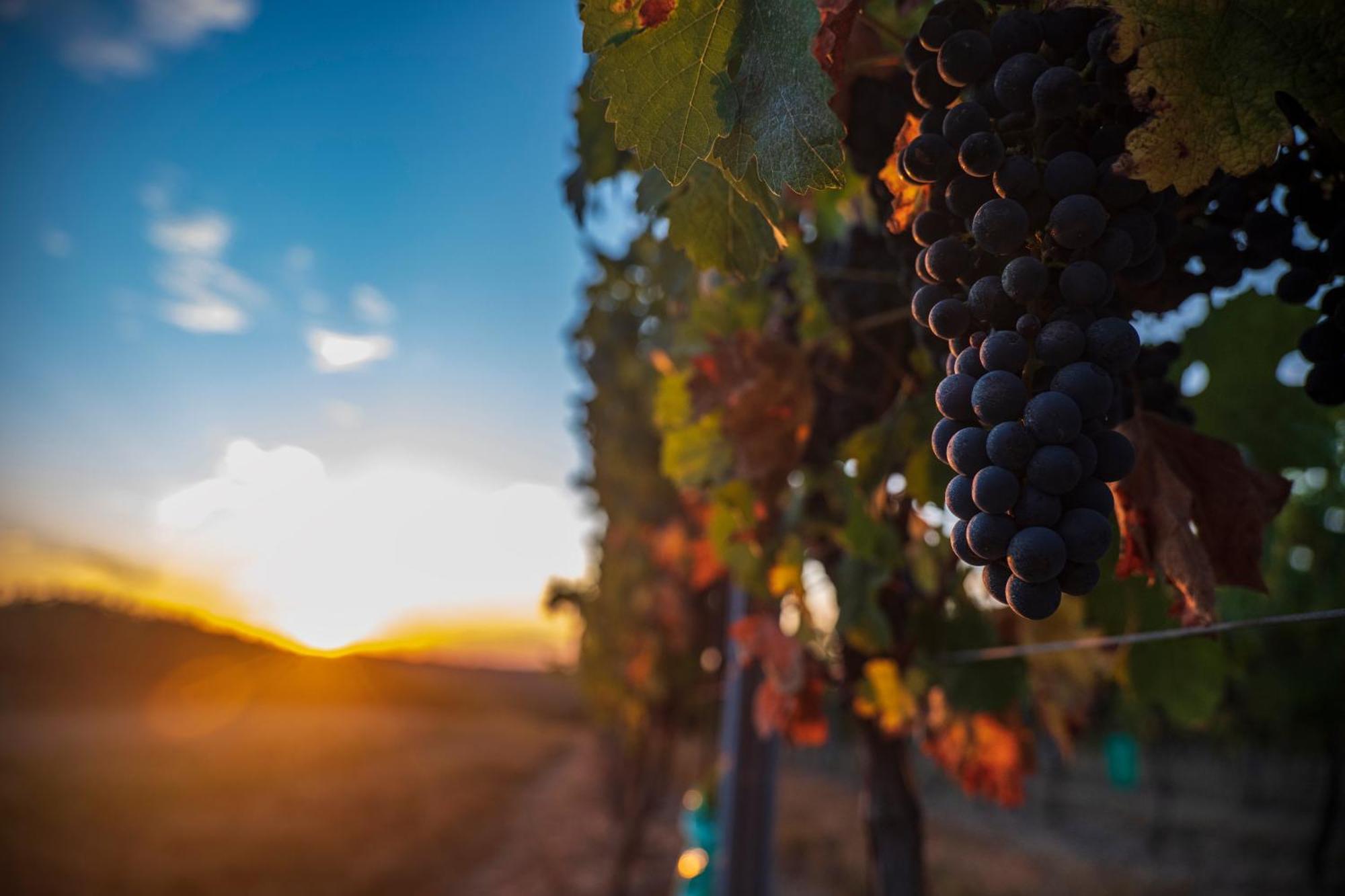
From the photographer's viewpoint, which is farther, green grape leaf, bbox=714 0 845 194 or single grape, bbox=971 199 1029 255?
green grape leaf, bbox=714 0 845 194

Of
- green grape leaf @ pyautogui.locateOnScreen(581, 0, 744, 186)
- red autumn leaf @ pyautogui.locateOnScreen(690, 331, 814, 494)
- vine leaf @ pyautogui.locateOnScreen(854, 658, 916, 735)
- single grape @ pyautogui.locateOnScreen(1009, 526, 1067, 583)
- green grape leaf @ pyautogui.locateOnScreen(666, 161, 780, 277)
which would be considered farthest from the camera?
vine leaf @ pyautogui.locateOnScreen(854, 658, 916, 735)

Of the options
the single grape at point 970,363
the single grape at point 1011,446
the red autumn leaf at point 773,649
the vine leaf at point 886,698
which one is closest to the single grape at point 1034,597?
the single grape at point 1011,446

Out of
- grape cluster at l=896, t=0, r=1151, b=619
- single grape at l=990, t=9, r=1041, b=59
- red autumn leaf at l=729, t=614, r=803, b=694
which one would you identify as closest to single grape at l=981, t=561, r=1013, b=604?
grape cluster at l=896, t=0, r=1151, b=619

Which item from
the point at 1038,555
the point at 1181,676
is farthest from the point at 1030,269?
the point at 1181,676

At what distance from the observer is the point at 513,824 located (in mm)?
17828

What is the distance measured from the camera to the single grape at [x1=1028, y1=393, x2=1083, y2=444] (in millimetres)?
773

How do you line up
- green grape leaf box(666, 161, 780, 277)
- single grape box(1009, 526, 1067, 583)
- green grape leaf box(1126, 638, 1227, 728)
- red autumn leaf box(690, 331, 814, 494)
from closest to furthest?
single grape box(1009, 526, 1067, 583) → green grape leaf box(666, 161, 780, 277) → green grape leaf box(1126, 638, 1227, 728) → red autumn leaf box(690, 331, 814, 494)

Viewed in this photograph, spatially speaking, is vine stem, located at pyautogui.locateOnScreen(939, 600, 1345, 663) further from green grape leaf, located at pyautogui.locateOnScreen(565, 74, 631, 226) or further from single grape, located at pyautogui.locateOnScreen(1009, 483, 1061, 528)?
green grape leaf, located at pyautogui.locateOnScreen(565, 74, 631, 226)

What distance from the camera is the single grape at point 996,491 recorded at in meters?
0.77

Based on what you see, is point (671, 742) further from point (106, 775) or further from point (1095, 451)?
point (106, 775)

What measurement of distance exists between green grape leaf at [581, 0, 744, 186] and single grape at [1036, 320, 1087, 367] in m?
0.53

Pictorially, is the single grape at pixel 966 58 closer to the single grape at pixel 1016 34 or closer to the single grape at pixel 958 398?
the single grape at pixel 1016 34

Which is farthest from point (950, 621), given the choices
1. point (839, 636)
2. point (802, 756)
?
point (802, 756)

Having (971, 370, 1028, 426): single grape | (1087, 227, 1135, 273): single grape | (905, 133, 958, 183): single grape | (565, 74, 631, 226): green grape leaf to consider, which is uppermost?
(565, 74, 631, 226): green grape leaf
